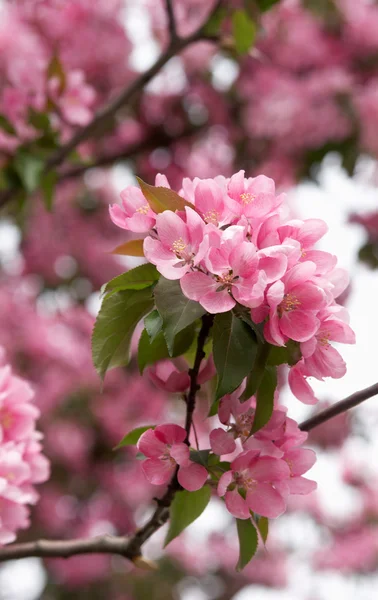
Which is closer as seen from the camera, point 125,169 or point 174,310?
point 174,310

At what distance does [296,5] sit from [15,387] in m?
2.31

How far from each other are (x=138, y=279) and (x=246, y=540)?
0.26 meters

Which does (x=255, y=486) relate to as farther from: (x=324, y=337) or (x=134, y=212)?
(x=134, y=212)

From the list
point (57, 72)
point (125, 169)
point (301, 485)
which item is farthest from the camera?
point (125, 169)

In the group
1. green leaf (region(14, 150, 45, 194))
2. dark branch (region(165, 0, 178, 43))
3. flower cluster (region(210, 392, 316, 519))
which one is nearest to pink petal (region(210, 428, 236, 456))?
flower cluster (region(210, 392, 316, 519))

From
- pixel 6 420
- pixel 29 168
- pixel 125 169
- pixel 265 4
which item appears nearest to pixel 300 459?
pixel 6 420

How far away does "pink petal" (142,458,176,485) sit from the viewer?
2.10 feet

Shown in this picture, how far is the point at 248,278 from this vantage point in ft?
1.89

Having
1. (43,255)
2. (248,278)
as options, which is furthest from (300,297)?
(43,255)

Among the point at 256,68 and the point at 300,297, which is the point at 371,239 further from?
the point at 300,297

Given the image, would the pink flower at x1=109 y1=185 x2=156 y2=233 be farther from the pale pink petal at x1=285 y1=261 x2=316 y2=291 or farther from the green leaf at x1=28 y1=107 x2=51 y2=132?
the green leaf at x1=28 y1=107 x2=51 y2=132

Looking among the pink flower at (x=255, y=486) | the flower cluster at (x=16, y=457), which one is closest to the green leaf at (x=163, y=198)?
the pink flower at (x=255, y=486)

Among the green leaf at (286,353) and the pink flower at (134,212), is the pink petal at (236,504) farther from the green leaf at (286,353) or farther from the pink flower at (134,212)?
the pink flower at (134,212)

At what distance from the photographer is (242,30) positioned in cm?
152
